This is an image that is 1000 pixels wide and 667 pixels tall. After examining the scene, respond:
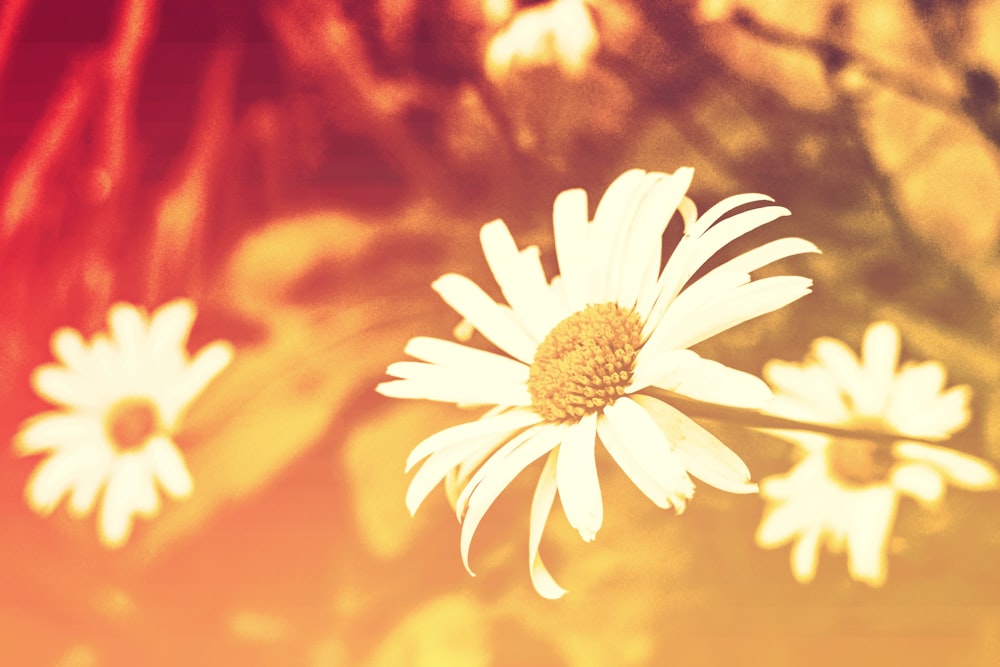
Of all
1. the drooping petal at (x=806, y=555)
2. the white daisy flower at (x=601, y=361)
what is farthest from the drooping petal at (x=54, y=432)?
the drooping petal at (x=806, y=555)

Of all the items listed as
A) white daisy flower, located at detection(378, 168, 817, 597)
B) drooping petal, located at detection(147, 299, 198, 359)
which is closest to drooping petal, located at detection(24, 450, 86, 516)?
drooping petal, located at detection(147, 299, 198, 359)

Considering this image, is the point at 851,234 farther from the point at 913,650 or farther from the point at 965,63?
the point at 913,650

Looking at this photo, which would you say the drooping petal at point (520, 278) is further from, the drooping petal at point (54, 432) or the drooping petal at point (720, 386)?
the drooping petal at point (54, 432)

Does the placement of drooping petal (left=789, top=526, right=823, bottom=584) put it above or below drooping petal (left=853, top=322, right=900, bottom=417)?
below

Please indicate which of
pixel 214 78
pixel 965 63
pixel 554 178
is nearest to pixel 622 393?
pixel 554 178

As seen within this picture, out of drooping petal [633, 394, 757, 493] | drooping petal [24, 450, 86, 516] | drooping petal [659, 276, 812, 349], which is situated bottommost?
drooping petal [633, 394, 757, 493]

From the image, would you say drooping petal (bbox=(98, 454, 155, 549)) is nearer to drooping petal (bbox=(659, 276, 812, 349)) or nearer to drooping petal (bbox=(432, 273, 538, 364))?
drooping petal (bbox=(432, 273, 538, 364))
